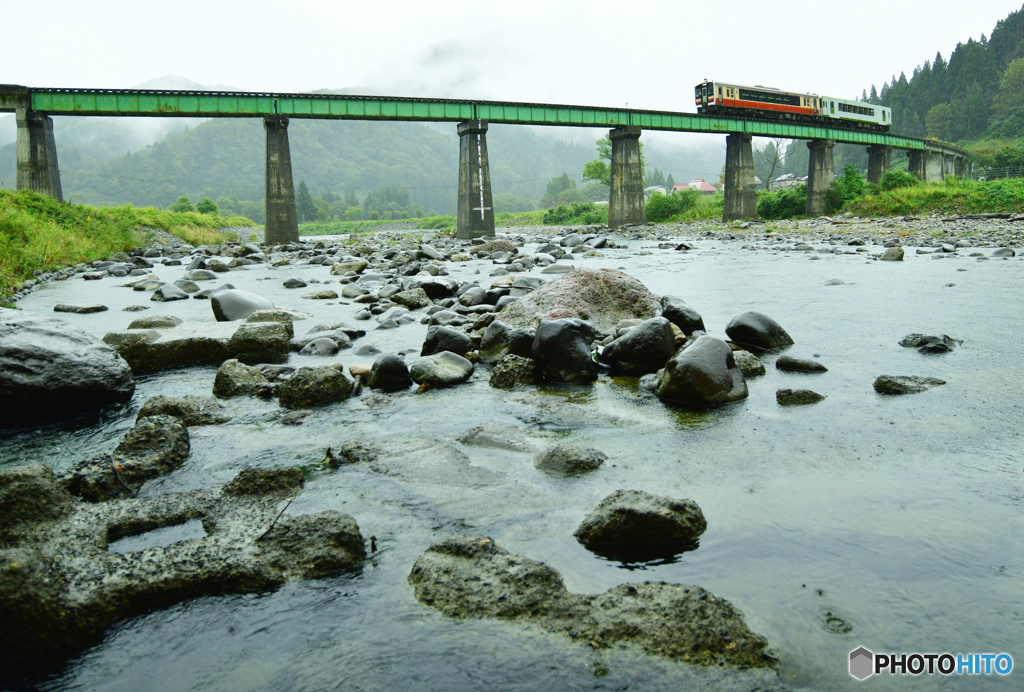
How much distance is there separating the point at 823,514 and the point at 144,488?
12.2 feet

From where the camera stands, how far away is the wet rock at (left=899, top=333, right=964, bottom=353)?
267 inches

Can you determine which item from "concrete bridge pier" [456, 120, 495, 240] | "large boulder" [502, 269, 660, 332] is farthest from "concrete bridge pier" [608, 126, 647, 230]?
"large boulder" [502, 269, 660, 332]

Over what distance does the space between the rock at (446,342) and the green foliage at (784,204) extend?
169 feet

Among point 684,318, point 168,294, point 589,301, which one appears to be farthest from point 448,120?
point 684,318

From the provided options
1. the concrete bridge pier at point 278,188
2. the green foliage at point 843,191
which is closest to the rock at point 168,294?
the concrete bridge pier at point 278,188

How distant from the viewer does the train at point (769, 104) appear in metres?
47.5

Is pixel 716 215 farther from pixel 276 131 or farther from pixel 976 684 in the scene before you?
pixel 976 684

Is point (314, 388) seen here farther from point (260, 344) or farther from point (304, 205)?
point (304, 205)

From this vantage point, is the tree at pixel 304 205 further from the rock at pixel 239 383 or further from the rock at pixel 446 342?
the rock at pixel 239 383

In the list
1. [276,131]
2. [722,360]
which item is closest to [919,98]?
[276,131]

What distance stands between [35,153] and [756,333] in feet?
137

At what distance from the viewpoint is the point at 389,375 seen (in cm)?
598

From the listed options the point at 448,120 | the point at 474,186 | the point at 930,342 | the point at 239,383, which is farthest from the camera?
the point at 448,120

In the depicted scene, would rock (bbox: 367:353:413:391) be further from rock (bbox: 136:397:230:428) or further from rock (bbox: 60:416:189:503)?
rock (bbox: 60:416:189:503)
